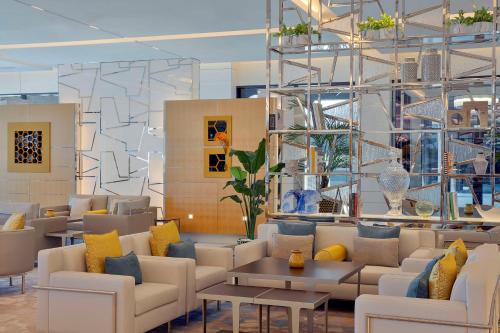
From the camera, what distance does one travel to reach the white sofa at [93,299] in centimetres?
529

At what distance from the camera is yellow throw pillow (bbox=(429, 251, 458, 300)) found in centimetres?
436

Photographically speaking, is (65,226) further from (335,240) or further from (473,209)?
(473,209)

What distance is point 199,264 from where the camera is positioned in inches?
279

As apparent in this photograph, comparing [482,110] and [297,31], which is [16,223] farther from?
[482,110]

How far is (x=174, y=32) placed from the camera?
413 inches

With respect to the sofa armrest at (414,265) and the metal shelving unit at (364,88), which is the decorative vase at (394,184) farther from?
the sofa armrest at (414,265)

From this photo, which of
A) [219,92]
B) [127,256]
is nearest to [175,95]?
[219,92]

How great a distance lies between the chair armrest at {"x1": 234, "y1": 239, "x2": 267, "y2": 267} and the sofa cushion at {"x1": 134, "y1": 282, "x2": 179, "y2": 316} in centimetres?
111

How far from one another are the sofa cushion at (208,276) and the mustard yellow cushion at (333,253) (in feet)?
2.97

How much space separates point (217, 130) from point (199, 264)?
557cm

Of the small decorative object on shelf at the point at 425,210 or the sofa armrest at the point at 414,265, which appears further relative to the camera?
the small decorative object on shelf at the point at 425,210

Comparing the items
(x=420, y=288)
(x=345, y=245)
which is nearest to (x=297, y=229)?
(x=345, y=245)

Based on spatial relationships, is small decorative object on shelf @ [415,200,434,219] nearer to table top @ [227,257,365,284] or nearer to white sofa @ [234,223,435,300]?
white sofa @ [234,223,435,300]

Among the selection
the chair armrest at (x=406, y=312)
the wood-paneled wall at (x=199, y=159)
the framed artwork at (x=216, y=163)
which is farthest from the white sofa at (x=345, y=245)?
the framed artwork at (x=216, y=163)
